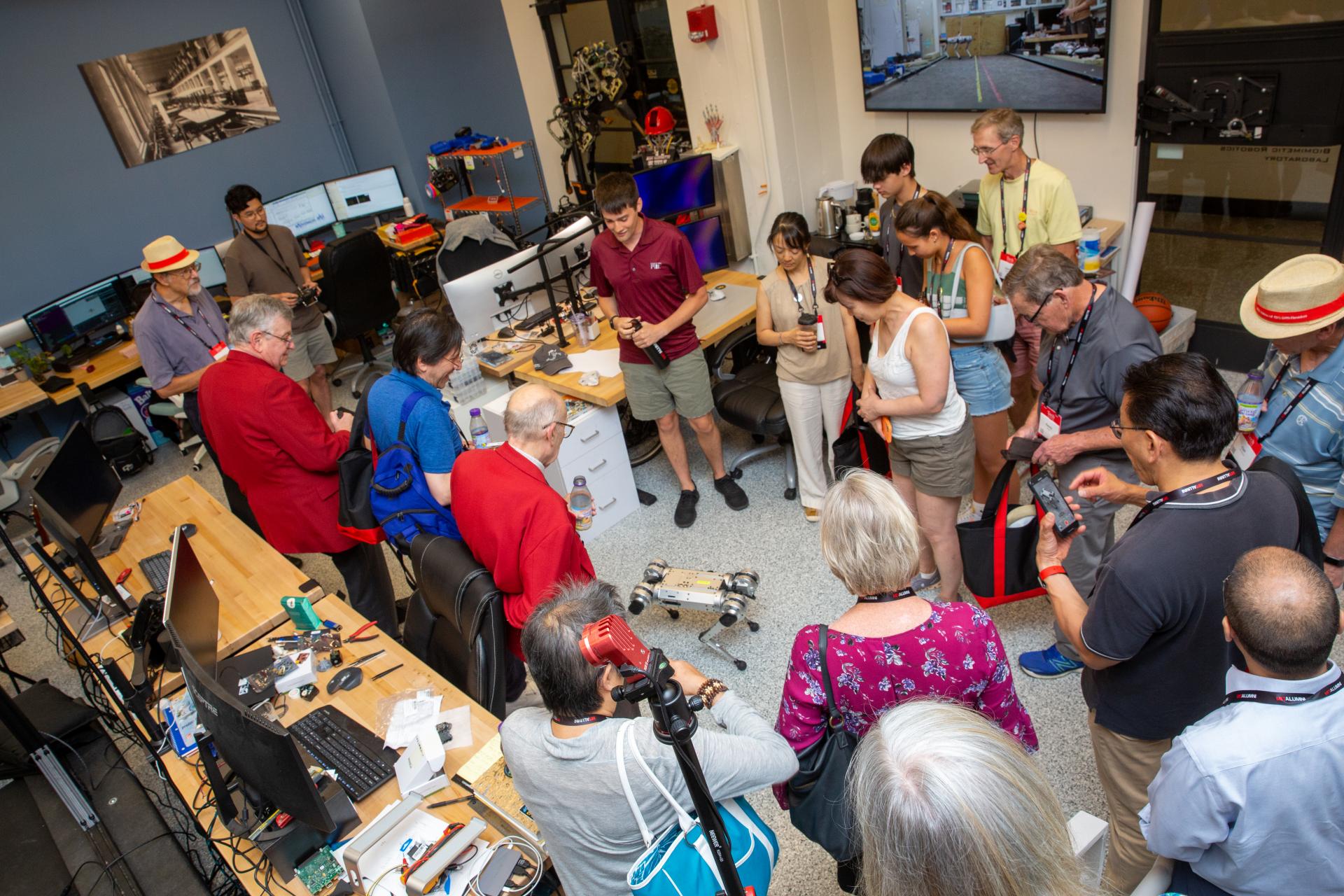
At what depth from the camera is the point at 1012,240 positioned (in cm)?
347

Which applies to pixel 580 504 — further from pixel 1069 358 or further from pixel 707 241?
pixel 707 241

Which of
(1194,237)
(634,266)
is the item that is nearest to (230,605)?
(634,266)

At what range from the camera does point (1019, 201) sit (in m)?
3.39

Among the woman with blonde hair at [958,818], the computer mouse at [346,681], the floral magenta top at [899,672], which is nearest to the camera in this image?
the woman with blonde hair at [958,818]

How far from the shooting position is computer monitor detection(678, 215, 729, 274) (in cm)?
493

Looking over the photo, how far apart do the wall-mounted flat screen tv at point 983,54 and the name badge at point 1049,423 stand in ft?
7.94

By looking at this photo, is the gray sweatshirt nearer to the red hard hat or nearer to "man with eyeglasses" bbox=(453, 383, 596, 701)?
"man with eyeglasses" bbox=(453, 383, 596, 701)

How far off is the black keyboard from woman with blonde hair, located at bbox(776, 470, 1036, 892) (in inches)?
42.8

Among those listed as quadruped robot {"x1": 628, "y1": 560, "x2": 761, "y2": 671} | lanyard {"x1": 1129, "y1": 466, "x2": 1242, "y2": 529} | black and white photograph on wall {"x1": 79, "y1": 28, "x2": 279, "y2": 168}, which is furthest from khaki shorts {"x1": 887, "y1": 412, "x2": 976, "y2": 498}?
black and white photograph on wall {"x1": 79, "y1": 28, "x2": 279, "y2": 168}

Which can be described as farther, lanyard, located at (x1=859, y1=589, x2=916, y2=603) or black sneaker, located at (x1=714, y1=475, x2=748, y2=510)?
black sneaker, located at (x1=714, y1=475, x2=748, y2=510)

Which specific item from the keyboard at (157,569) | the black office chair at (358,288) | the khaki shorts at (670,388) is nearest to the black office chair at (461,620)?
the keyboard at (157,569)

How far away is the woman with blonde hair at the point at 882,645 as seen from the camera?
159cm

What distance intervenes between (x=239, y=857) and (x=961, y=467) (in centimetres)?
234

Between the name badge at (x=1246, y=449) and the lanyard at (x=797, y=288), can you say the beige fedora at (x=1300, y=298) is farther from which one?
the lanyard at (x=797, y=288)
